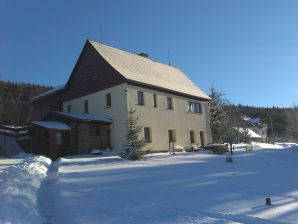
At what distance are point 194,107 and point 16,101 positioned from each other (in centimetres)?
4220

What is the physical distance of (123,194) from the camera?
10.9 metres

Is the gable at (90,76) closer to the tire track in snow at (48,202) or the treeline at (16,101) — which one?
the tire track in snow at (48,202)

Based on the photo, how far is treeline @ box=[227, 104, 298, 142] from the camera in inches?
3097

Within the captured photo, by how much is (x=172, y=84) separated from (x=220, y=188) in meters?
26.3

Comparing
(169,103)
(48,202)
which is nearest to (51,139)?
(169,103)

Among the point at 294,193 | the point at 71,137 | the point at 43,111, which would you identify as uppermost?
the point at 43,111

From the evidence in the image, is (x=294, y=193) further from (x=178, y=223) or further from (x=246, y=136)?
(x=246, y=136)

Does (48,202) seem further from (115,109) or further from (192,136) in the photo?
(192,136)

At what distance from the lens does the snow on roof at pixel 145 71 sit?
3325 centimetres

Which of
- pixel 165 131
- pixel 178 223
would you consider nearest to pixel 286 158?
→ pixel 165 131

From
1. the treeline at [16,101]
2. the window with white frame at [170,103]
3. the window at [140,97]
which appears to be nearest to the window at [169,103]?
the window with white frame at [170,103]

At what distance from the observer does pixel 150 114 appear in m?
32.9

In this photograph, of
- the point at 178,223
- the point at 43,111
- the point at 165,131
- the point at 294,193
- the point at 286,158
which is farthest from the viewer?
the point at 43,111

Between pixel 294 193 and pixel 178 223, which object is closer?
pixel 178 223
